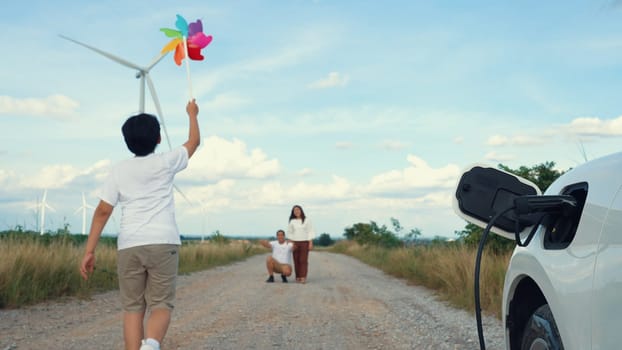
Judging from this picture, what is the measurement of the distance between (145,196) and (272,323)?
4389 mm

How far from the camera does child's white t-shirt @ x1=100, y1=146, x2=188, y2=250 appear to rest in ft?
15.6

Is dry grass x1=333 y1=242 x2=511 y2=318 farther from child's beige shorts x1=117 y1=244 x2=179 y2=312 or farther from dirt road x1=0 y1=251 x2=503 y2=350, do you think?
child's beige shorts x1=117 y1=244 x2=179 y2=312

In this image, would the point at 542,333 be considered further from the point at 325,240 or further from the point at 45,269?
the point at 325,240

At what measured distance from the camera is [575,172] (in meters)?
3.13

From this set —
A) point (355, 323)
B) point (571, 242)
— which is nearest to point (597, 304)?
point (571, 242)

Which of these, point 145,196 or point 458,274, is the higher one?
point 145,196

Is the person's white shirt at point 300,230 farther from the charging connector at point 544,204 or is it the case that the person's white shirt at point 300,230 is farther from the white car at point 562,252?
the charging connector at point 544,204

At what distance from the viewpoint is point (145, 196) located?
4.80m

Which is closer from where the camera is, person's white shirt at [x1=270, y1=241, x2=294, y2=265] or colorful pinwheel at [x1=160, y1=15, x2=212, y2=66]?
colorful pinwheel at [x1=160, y1=15, x2=212, y2=66]

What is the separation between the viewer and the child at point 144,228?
4734mm

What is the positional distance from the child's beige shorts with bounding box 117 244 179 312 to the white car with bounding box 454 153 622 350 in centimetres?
209

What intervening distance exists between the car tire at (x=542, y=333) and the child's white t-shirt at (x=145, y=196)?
252 cm

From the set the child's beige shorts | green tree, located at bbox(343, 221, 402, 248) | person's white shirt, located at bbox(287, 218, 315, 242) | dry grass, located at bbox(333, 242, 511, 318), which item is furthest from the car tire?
green tree, located at bbox(343, 221, 402, 248)

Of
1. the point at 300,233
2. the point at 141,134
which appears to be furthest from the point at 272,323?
the point at 300,233
